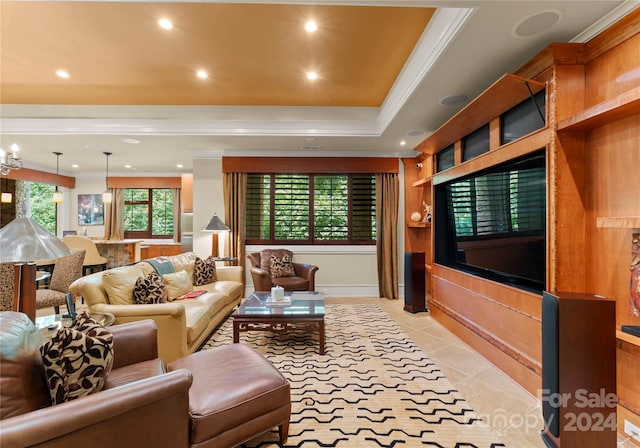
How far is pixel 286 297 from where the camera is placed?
3410mm

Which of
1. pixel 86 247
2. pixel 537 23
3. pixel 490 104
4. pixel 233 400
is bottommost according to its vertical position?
pixel 233 400

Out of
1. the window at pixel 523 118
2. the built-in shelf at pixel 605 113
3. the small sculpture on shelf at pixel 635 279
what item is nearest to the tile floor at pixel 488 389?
the small sculpture on shelf at pixel 635 279

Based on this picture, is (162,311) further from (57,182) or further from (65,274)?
(57,182)

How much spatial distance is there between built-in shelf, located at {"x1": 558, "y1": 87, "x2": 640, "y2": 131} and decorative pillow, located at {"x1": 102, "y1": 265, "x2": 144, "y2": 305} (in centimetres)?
370

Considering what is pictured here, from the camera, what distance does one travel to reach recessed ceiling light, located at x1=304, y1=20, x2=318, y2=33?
2.43 m

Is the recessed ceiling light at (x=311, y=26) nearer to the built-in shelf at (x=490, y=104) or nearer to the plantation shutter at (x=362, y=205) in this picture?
the built-in shelf at (x=490, y=104)

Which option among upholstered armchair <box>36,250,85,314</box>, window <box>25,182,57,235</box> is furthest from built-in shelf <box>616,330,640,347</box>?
window <box>25,182,57,235</box>

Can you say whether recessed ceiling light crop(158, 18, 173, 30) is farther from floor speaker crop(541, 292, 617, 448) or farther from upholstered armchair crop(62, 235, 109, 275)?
upholstered armchair crop(62, 235, 109, 275)

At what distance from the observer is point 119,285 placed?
8.66ft

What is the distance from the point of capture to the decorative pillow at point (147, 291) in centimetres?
271

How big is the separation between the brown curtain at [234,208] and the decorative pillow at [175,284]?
167cm

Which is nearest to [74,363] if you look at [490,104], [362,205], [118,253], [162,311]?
[162,311]

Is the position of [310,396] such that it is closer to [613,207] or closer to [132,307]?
[132,307]

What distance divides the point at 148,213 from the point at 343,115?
648 cm
